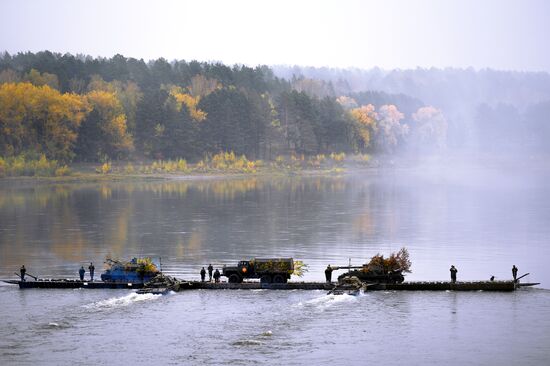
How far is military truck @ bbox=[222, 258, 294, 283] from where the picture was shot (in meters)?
76.9

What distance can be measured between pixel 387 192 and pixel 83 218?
72.8 meters

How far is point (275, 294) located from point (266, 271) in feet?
9.89

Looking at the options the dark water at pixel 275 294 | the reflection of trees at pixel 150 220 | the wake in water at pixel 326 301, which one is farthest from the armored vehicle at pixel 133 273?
the reflection of trees at pixel 150 220

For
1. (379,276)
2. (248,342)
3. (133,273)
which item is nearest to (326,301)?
(379,276)

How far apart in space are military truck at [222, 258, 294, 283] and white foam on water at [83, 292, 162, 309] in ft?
23.3

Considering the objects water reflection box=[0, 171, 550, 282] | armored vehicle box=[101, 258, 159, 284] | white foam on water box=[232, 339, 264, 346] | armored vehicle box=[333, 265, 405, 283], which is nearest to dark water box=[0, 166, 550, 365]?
white foam on water box=[232, 339, 264, 346]

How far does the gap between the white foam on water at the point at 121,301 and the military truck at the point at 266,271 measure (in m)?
7.12

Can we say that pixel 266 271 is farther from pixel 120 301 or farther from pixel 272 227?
pixel 272 227

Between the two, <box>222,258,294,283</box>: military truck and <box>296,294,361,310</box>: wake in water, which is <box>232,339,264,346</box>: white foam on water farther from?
<box>222,258,294,283</box>: military truck

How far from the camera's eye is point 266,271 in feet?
253

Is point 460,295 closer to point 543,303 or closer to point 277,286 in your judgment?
point 543,303

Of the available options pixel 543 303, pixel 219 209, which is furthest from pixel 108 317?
pixel 219 209

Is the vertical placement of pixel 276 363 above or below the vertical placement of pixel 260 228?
below

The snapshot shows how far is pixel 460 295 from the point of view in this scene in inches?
2899
